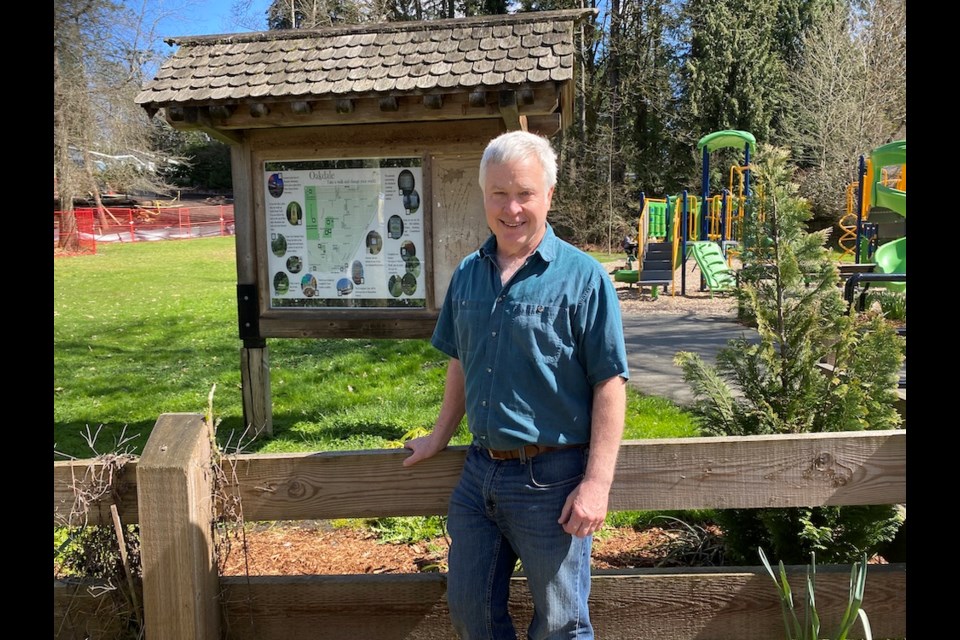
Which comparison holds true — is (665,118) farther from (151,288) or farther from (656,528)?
(656,528)

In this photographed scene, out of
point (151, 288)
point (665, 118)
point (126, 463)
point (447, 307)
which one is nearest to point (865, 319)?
point (447, 307)

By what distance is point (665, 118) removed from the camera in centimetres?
3572

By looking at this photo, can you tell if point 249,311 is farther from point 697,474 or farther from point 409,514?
point 697,474

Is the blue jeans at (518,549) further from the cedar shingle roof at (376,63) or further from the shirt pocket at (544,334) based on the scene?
the cedar shingle roof at (376,63)

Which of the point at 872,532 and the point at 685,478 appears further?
the point at 872,532

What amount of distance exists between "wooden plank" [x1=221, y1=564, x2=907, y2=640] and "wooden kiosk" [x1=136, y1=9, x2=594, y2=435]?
2864mm

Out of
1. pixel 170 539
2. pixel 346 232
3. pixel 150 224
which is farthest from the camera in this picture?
pixel 150 224

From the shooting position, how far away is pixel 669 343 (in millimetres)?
10008

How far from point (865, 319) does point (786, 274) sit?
0.47 m

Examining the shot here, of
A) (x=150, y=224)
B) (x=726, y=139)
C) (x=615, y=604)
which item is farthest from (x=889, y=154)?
(x=150, y=224)

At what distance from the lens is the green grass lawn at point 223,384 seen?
5.84 meters

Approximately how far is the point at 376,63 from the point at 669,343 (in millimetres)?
6293

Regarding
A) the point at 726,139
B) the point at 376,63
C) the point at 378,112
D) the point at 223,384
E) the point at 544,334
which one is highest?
the point at 726,139

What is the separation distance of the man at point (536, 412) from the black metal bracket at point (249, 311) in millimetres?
3597
